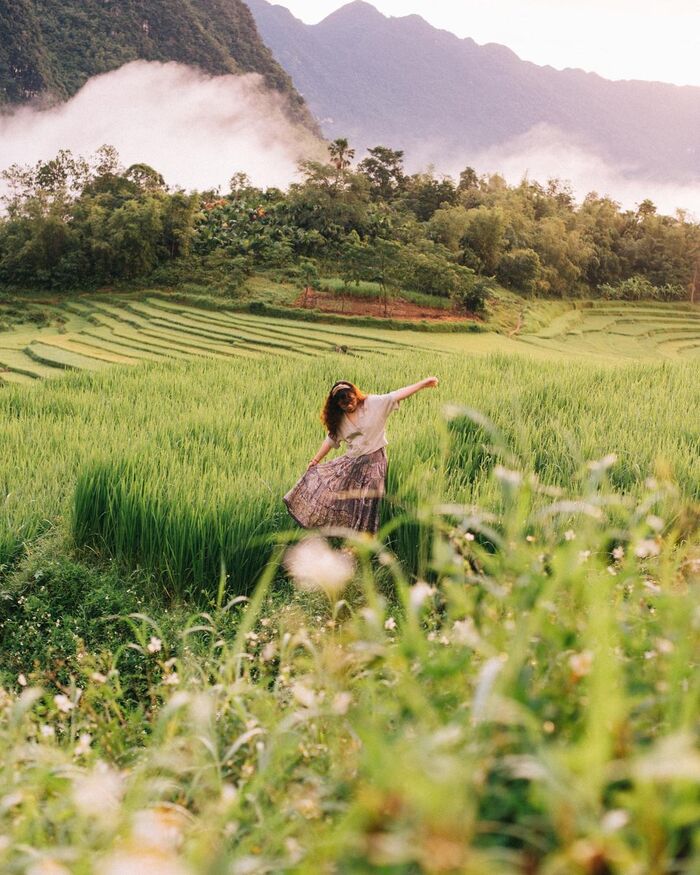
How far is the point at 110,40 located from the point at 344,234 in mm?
52168

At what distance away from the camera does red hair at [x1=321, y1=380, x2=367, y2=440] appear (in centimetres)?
381

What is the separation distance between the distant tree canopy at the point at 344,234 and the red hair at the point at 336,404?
718 inches

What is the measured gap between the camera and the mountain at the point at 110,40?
199 ft

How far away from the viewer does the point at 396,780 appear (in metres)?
0.84

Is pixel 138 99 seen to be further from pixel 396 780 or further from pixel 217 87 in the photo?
pixel 396 780

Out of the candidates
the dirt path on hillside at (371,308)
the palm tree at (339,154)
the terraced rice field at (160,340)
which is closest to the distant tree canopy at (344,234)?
the palm tree at (339,154)

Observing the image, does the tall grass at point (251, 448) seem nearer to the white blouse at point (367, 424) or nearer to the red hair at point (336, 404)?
the white blouse at point (367, 424)

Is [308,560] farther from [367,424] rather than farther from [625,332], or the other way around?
[625,332]

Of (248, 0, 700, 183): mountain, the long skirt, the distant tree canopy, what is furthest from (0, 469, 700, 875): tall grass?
(248, 0, 700, 183): mountain

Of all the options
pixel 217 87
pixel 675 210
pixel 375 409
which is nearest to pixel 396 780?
pixel 375 409

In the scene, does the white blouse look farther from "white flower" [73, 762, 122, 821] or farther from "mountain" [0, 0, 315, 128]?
"mountain" [0, 0, 315, 128]

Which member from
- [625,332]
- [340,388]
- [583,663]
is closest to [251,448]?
[340,388]

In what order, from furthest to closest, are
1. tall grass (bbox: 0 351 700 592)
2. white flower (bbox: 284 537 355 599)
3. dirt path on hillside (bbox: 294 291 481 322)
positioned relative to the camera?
dirt path on hillside (bbox: 294 291 481 322), tall grass (bbox: 0 351 700 592), white flower (bbox: 284 537 355 599)

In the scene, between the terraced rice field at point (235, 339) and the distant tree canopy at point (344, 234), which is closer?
the terraced rice field at point (235, 339)
